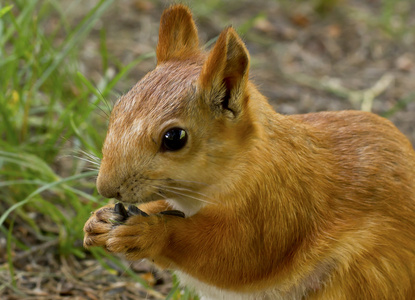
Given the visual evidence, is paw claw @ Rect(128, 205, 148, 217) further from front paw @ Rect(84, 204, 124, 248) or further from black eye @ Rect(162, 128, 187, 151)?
black eye @ Rect(162, 128, 187, 151)

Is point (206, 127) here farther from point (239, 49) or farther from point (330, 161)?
point (330, 161)

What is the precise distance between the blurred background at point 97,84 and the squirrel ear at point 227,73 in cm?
20

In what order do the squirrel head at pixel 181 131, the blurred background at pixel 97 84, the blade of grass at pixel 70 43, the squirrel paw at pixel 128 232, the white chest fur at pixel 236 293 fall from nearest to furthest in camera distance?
the squirrel head at pixel 181 131
the squirrel paw at pixel 128 232
the white chest fur at pixel 236 293
the blurred background at pixel 97 84
the blade of grass at pixel 70 43

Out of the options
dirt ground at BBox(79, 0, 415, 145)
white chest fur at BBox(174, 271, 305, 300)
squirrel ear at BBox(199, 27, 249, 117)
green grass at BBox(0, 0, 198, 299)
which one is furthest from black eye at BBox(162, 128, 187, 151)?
dirt ground at BBox(79, 0, 415, 145)

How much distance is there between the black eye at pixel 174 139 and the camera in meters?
1.88

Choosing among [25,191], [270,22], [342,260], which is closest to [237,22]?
[270,22]

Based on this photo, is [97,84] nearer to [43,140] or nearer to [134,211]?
[43,140]

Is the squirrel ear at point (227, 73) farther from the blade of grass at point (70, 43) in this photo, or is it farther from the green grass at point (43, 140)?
the blade of grass at point (70, 43)

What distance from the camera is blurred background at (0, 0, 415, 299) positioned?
297 cm

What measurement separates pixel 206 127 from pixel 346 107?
277 centimetres

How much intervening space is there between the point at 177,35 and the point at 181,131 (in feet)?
1.67

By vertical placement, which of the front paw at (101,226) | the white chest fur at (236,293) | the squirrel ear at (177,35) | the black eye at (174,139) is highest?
the squirrel ear at (177,35)

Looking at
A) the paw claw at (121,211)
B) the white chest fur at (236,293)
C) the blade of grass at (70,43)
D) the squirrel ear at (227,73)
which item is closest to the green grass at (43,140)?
the blade of grass at (70,43)

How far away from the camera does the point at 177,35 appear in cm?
226
